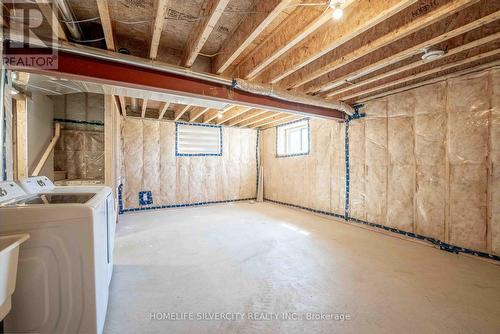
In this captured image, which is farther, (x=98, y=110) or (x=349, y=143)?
(x=98, y=110)

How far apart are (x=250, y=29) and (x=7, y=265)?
231 centimetres

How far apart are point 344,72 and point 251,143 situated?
4.23 metres

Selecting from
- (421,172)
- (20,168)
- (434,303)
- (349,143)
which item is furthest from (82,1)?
(421,172)

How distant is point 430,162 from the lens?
125 inches

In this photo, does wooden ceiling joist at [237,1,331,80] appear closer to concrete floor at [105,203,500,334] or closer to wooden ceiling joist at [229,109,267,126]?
wooden ceiling joist at [229,109,267,126]

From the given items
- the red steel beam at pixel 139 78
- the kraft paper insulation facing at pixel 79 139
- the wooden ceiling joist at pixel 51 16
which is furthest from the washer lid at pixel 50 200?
the kraft paper insulation facing at pixel 79 139

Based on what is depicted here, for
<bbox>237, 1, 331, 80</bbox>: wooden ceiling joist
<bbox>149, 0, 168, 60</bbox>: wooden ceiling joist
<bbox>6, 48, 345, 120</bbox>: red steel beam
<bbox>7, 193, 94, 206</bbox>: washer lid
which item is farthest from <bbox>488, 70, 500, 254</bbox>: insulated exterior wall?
<bbox>7, 193, 94, 206</bbox>: washer lid

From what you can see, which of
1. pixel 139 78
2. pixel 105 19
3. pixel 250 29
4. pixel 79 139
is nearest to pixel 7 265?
pixel 105 19

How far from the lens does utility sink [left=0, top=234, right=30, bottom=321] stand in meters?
0.95

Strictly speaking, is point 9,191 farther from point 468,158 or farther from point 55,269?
point 468,158

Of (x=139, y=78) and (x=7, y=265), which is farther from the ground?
(x=139, y=78)

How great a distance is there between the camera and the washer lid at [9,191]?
1.34m

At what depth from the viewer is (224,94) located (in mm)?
2814

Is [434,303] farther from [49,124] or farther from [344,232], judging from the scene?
[49,124]
